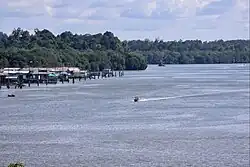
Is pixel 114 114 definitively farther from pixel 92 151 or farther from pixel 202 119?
pixel 92 151

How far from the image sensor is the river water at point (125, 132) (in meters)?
39.4

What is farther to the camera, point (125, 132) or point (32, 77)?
point (32, 77)

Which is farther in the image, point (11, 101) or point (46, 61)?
point (46, 61)

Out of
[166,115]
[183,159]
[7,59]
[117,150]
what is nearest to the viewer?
[183,159]

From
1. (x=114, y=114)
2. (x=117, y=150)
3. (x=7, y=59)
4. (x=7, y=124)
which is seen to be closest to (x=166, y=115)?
(x=114, y=114)

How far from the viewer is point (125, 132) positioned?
50656 mm

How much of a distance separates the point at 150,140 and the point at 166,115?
692 inches

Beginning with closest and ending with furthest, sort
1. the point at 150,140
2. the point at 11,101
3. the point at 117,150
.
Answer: the point at 117,150, the point at 150,140, the point at 11,101

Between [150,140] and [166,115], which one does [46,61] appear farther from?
[150,140]

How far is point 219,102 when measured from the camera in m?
78.6

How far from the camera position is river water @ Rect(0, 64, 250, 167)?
3938 cm

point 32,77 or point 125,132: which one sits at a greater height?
point 32,77

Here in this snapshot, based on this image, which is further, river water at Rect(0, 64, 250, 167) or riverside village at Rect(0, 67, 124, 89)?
riverside village at Rect(0, 67, 124, 89)

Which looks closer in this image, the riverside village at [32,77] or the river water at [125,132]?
the river water at [125,132]
